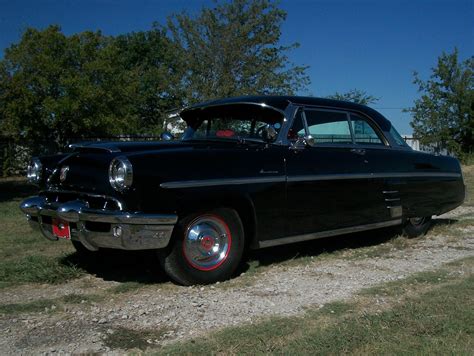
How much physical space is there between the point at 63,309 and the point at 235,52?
17325 mm

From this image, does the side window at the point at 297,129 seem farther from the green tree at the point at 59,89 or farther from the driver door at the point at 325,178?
the green tree at the point at 59,89

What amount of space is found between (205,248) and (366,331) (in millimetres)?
1600

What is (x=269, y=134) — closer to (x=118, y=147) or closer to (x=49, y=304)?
(x=118, y=147)

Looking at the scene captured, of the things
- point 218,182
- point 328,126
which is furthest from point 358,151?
point 218,182

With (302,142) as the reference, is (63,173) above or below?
below

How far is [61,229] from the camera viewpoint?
4.45m

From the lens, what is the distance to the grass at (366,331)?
10.2 ft

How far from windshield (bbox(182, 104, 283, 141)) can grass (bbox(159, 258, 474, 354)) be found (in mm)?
1915

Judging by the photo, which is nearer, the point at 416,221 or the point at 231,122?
the point at 231,122

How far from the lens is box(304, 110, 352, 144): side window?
17.9ft

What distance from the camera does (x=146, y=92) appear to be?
118ft

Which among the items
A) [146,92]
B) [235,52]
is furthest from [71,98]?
[146,92]

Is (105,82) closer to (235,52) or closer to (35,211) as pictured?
(235,52)

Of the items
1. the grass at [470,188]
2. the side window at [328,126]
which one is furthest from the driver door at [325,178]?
the grass at [470,188]
